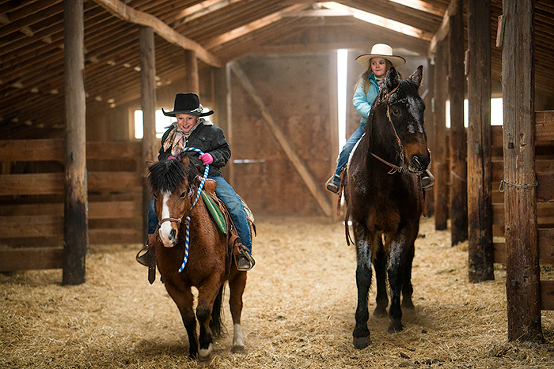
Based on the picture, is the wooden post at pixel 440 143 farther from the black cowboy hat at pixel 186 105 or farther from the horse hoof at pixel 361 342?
the black cowboy hat at pixel 186 105

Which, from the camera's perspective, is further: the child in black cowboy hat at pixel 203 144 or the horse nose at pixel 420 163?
the child in black cowboy hat at pixel 203 144

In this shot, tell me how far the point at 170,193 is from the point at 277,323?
2110mm

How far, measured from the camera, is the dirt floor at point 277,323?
3.75 m

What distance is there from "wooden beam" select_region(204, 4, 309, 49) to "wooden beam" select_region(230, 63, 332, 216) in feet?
6.72

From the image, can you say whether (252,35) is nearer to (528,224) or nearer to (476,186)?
(476,186)

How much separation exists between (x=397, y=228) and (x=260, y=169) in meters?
8.87

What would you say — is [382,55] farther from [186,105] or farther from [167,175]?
[167,175]

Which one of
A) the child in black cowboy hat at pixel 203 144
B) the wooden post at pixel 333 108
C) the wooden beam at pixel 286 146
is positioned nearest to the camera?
the child in black cowboy hat at pixel 203 144

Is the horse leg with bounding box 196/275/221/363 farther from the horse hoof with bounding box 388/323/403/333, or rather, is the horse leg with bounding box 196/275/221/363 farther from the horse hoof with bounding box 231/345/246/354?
the horse hoof with bounding box 388/323/403/333

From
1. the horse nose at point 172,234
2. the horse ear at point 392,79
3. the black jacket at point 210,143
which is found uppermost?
the horse ear at point 392,79

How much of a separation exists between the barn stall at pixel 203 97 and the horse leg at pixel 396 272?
36.6 inches

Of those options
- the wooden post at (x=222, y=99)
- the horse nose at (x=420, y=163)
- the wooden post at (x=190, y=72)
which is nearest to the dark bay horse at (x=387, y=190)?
the horse nose at (x=420, y=163)

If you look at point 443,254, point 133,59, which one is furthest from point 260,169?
point 443,254

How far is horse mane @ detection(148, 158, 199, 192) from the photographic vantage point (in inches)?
129
